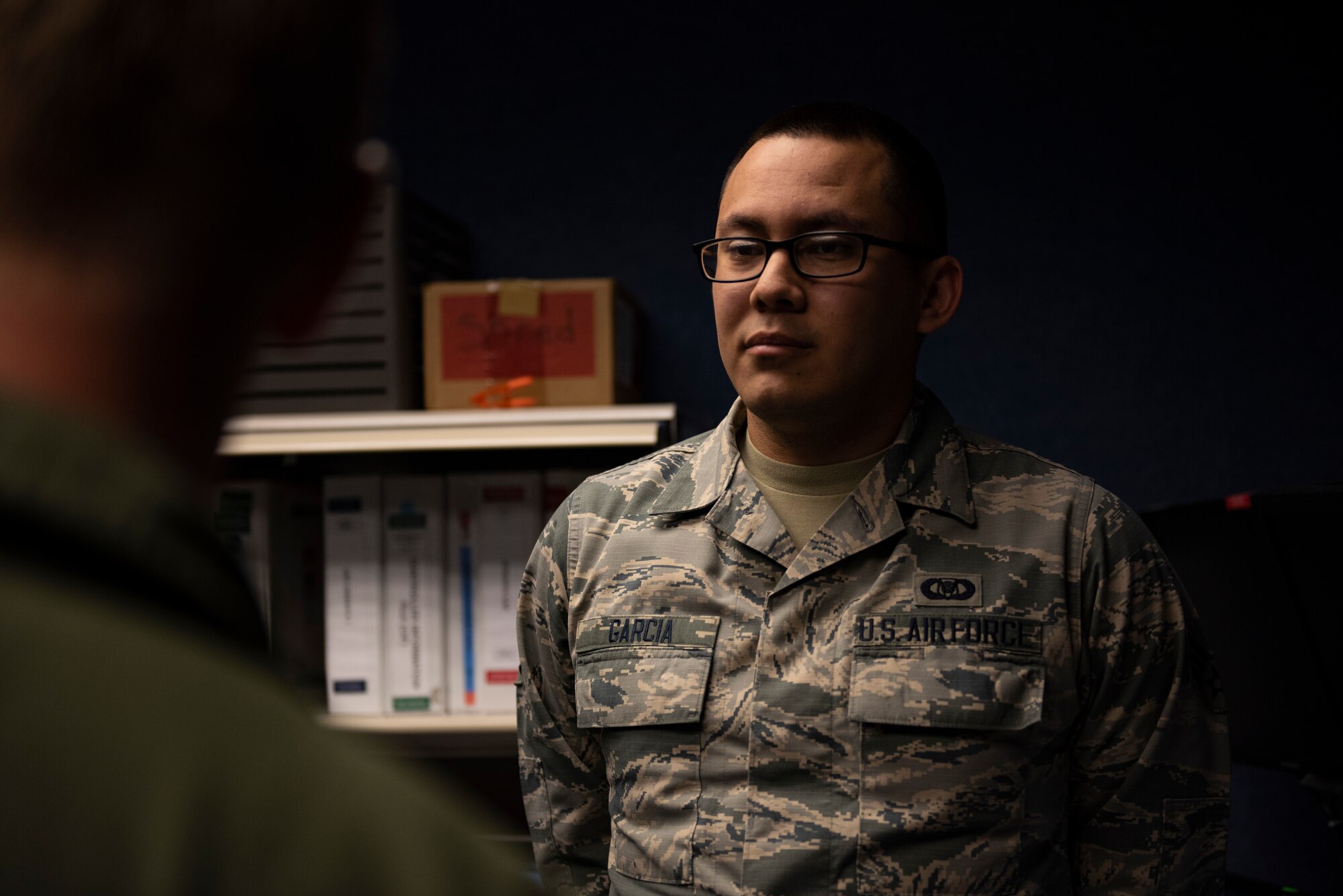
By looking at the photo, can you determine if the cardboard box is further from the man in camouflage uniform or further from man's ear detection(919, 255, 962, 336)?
man's ear detection(919, 255, 962, 336)

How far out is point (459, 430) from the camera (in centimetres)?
180

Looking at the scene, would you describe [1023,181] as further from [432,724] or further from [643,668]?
[432,724]

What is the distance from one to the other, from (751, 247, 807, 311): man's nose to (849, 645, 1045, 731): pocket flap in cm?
41

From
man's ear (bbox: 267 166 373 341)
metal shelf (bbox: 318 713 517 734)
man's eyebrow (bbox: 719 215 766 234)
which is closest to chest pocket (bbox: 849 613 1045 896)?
man's eyebrow (bbox: 719 215 766 234)

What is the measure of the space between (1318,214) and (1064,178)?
480 mm

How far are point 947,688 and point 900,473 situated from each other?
261 mm

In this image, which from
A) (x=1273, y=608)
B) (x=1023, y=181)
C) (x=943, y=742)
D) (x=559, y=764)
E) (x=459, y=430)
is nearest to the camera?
(x=943, y=742)

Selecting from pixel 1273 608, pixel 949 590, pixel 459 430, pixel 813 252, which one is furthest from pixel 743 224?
pixel 1273 608

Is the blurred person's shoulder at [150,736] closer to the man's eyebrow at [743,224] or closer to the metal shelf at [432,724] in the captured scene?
the man's eyebrow at [743,224]

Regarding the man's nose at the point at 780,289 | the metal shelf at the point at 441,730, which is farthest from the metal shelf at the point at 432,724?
the man's nose at the point at 780,289

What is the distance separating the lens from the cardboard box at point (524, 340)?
1870mm

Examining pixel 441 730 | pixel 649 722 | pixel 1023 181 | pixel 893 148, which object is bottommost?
pixel 441 730

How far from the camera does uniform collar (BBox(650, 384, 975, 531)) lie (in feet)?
4.13

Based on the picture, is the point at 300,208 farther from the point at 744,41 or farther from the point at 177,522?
the point at 744,41
